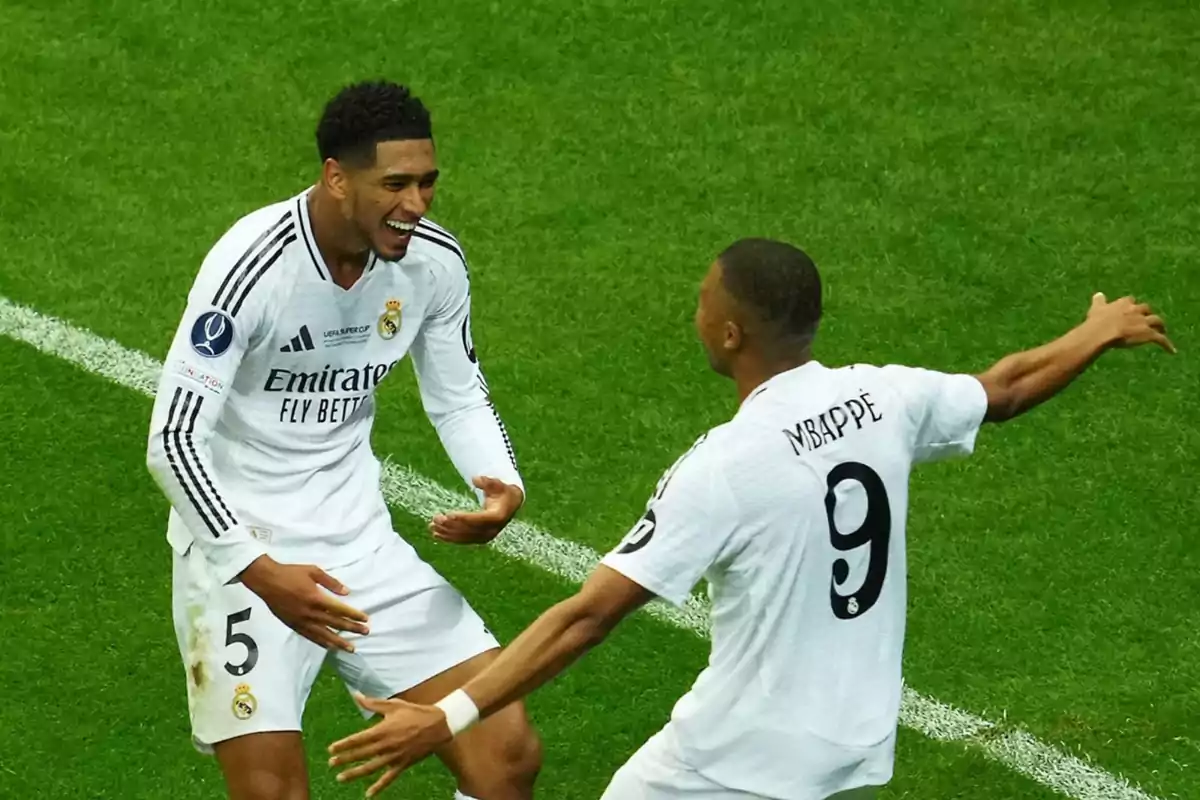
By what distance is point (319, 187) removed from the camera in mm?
5410

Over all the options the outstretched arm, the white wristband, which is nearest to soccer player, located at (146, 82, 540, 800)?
the white wristband

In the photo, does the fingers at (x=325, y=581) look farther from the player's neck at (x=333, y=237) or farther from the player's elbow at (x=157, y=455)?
the player's neck at (x=333, y=237)

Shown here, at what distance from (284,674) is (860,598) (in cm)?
166

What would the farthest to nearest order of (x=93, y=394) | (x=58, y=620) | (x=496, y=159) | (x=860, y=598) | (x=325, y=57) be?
1. (x=325, y=57)
2. (x=496, y=159)
3. (x=93, y=394)
4. (x=58, y=620)
5. (x=860, y=598)

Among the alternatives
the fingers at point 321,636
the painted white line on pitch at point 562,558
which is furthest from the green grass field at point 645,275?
the fingers at point 321,636

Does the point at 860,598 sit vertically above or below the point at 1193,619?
above

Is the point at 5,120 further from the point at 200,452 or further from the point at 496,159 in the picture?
the point at 200,452

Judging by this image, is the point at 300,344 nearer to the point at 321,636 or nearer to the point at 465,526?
the point at 465,526

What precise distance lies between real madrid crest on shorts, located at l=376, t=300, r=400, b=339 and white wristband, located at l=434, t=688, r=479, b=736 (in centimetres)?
148

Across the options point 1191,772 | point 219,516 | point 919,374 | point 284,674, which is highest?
point 919,374

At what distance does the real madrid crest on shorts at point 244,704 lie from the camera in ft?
17.3

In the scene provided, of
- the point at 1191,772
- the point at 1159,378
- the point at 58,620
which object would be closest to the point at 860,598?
the point at 1191,772

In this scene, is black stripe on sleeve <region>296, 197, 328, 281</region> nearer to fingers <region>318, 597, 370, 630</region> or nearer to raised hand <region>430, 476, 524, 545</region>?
raised hand <region>430, 476, 524, 545</region>

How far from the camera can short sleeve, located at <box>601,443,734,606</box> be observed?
4.33 m
